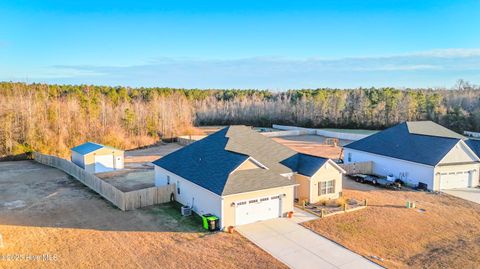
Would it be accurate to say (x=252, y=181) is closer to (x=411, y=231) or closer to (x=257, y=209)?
(x=257, y=209)

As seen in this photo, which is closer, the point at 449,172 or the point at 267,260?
the point at 267,260

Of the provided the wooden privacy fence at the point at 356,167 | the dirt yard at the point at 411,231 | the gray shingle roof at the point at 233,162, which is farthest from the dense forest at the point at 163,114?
→ the dirt yard at the point at 411,231

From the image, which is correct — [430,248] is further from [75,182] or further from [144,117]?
[144,117]

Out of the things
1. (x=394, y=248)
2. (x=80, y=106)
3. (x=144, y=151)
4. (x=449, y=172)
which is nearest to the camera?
(x=394, y=248)

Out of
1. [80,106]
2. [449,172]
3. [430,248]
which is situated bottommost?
[430,248]

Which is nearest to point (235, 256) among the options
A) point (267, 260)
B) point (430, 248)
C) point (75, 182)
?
point (267, 260)

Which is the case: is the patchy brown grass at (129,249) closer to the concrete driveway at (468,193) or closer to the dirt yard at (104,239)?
the dirt yard at (104,239)
